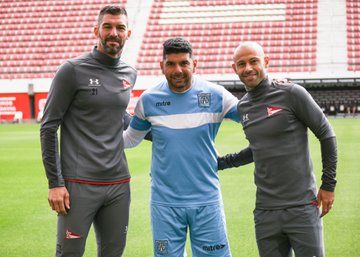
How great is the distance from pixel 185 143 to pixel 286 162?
0.66m

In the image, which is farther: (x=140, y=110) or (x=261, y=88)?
(x=140, y=110)

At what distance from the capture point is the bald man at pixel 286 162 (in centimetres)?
356

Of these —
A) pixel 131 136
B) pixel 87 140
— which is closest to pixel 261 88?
pixel 131 136

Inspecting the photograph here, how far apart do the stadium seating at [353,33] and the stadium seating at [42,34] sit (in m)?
15.5

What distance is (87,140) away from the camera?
3.77m

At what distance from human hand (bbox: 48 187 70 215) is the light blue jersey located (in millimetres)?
567

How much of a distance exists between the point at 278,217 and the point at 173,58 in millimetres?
1198

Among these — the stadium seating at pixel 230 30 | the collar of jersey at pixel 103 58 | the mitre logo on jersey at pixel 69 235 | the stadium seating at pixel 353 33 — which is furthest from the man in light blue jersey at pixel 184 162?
the stadium seating at pixel 353 33

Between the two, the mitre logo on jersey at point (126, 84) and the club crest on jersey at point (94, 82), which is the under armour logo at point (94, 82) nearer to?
the club crest on jersey at point (94, 82)

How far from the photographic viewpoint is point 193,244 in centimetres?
379

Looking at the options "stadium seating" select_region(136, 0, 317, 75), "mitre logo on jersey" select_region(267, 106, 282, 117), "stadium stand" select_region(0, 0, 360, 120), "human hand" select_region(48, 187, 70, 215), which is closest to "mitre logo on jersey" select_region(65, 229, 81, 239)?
"human hand" select_region(48, 187, 70, 215)

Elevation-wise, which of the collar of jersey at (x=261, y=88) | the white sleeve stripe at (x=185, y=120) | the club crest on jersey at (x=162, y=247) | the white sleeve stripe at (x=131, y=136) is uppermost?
the collar of jersey at (x=261, y=88)

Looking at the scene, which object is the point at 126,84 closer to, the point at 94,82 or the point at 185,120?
the point at 94,82

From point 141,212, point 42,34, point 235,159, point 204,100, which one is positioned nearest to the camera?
point 204,100
